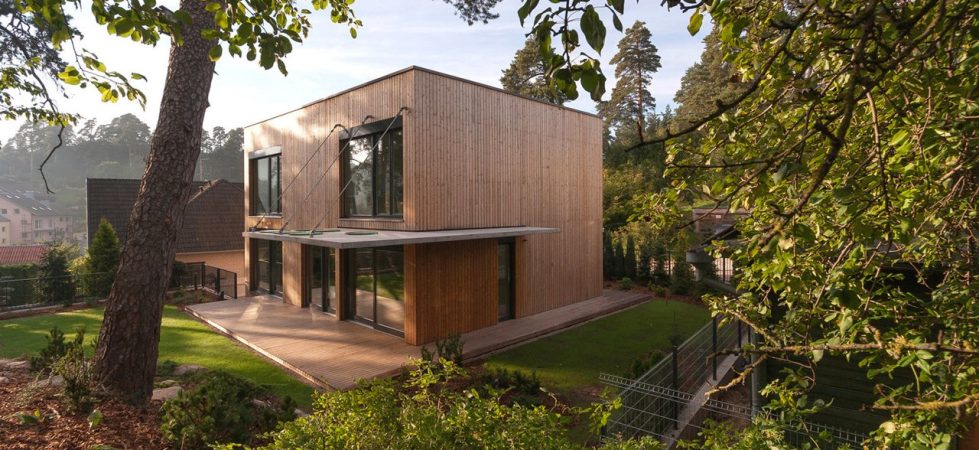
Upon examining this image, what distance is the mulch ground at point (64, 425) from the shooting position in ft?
12.1

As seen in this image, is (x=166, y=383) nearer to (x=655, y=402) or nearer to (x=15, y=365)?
(x=15, y=365)

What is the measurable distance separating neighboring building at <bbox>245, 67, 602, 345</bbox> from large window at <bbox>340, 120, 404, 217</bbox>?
3 centimetres

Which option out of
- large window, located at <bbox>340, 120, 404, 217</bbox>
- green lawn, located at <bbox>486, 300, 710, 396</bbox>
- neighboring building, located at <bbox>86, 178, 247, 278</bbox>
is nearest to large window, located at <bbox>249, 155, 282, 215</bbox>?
large window, located at <bbox>340, 120, 404, 217</bbox>

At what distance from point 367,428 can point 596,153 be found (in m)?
12.3

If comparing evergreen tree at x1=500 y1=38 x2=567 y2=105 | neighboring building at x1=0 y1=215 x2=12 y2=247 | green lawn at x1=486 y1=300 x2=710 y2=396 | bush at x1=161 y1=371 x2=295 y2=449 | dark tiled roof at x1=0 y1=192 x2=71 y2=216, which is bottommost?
green lawn at x1=486 y1=300 x2=710 y2=396

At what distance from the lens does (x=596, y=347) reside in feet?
30.9

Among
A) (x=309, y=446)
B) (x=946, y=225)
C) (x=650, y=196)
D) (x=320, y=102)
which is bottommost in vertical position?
(x=309, y=446)

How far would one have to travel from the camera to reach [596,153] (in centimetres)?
1374

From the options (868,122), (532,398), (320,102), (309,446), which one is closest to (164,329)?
(320,102)

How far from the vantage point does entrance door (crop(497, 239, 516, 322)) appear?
1106cm

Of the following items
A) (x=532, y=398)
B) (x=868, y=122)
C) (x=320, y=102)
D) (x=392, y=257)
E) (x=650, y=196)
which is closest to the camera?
(x=868, y=122)

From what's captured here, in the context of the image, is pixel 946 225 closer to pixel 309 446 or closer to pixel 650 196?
pixel 650 196

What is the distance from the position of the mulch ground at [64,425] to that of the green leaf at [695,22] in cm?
493

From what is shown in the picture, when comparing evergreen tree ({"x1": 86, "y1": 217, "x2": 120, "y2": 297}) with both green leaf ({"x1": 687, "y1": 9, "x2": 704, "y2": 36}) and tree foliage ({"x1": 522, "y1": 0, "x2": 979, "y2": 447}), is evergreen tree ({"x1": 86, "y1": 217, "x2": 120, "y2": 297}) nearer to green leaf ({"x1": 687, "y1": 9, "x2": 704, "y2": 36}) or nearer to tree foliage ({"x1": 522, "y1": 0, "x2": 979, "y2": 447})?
tree foliage ({"x1": 522, "y1": 0, "x2": 979, "y2": 447})
